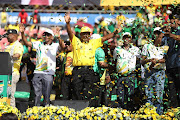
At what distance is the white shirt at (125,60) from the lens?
7457mm

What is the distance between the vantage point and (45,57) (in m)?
7.62

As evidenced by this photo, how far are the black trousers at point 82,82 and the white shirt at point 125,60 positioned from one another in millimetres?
756

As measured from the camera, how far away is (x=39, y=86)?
24.5 feet

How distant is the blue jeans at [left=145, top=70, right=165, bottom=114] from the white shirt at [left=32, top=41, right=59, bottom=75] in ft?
7.13

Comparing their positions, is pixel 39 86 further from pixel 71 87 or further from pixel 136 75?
pixel 136 75

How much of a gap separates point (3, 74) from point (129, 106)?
9.43 ft

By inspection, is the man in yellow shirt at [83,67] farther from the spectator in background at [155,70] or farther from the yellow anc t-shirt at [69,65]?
the spectator in background at [155,70]

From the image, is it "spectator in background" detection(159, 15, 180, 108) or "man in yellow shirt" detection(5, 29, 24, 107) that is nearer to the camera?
"spectator in background" detection(159, 15, 180, 108)

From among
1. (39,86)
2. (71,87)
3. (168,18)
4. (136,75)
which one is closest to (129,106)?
(136,75)

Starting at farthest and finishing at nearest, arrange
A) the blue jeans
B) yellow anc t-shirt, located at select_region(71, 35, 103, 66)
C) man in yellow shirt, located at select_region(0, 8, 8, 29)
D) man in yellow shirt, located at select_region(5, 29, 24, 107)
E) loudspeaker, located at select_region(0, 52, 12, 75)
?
man in yellow shirt, located at select_region(0, 8, 8, 29) < man in yellow shirt, located at select_region(5, 29, 24, 107) < the blue jeans < yellow anc t-shirt, located at select_region(71, 35, 103, 66) < loudspeaker, located at select_region(0, 52, 12, 75)

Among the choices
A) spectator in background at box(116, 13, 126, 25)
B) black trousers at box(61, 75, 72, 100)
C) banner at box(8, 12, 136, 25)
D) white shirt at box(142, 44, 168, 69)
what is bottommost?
black trousers at box(61, 75, 72, 100)

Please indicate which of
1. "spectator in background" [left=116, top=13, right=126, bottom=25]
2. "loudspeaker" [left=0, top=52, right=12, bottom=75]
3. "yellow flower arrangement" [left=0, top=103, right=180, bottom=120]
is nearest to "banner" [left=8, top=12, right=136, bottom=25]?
"spectator in background" [left=116, top=13, right=126, bottom=25]

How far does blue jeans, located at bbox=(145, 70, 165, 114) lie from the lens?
7284mm

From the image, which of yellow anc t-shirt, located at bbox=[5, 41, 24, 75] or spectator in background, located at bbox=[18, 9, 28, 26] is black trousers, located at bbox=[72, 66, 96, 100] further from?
spectator in background, located at bbox=[18, 9, 28, 26]
